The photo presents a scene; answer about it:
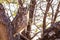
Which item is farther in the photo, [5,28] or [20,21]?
[20,21]

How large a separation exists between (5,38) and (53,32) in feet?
2.12

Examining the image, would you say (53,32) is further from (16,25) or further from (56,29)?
(16,25)

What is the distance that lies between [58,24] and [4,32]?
0.69 metres

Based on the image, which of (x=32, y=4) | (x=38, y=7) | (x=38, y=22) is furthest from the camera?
(x=38, y=22)

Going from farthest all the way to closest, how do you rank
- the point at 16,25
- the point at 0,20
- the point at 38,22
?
1. the point at 38,22
2. the point at 16,25
3. the point at 0,20

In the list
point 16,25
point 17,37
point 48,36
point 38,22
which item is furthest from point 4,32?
point 38,22

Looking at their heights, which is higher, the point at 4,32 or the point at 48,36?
the point at 4,32

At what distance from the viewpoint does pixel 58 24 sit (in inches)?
87.7

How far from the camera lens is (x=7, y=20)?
1.89 meters

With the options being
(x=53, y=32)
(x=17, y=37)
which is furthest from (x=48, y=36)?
(x=17, y=37)

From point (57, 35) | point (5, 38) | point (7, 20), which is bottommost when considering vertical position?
point (57, 35)

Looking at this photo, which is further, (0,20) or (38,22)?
(38,22)

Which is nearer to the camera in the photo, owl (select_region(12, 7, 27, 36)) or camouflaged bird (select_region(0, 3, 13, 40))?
camouflaged bird (select_region(0, 3, 13, 40))

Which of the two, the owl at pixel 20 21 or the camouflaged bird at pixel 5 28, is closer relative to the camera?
the camouflaged bird at pixel 5 28
